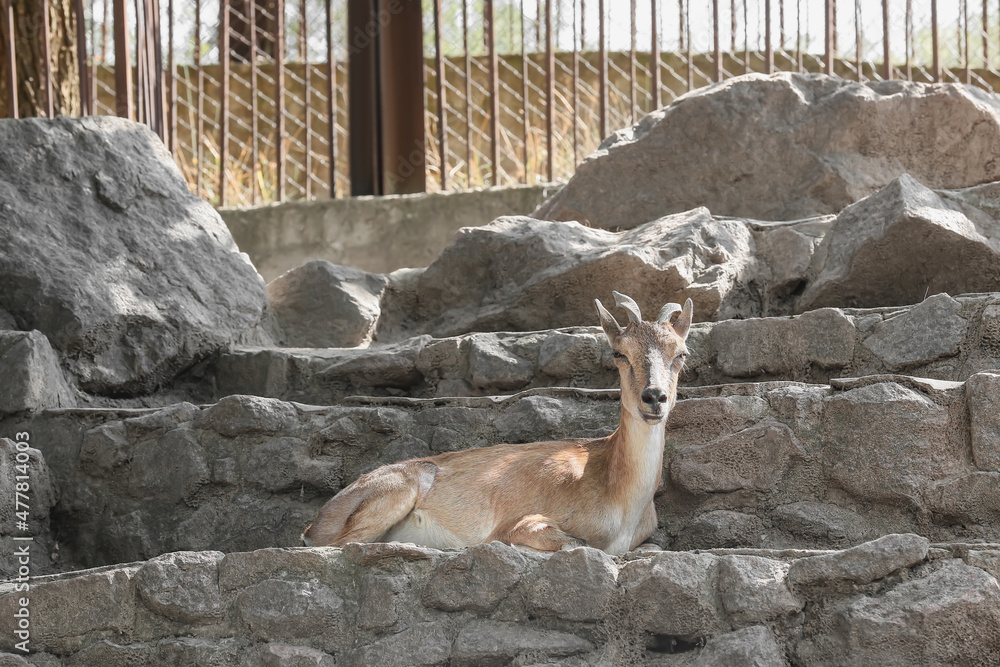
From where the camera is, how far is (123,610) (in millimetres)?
3822

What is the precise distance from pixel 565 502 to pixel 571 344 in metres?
1.08

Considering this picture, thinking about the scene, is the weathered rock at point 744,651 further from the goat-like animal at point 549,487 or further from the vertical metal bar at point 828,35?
the vertical metal bar at point 828,35

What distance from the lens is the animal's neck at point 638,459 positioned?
4.30 m

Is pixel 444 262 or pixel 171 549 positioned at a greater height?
pixel 444 262

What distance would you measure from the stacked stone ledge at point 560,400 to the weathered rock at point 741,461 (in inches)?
0.5

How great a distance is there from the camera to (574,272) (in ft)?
19.5

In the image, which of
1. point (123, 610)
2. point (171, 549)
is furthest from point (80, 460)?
point (123, 610)

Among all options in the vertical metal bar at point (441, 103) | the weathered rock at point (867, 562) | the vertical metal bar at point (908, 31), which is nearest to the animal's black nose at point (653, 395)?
the weathered rock at point (867, 562)

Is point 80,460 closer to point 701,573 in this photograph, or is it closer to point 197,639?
point 197,639

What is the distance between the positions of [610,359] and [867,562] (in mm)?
2046

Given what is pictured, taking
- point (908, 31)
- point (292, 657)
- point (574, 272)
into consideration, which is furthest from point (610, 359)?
point (908, 31)

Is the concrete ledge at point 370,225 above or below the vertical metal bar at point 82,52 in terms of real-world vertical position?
below

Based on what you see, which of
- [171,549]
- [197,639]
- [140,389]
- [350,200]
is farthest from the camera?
[350,200]

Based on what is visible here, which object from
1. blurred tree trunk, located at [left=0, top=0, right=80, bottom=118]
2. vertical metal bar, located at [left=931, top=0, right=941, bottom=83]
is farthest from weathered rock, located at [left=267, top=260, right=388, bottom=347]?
vertical metal bar, located at [left=931, top=0, right=941, bottom=83]
